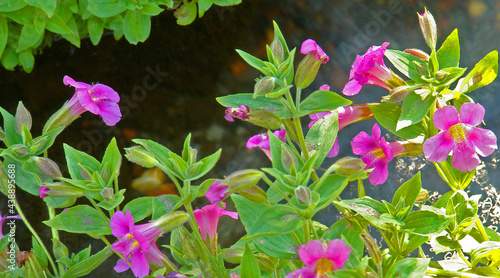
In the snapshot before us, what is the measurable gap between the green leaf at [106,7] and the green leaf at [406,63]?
3.94 feet

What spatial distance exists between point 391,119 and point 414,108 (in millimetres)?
68

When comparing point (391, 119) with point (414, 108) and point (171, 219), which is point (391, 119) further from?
point (171, 219)

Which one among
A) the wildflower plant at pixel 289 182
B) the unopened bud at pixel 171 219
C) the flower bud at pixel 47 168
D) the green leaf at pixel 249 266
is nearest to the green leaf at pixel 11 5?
the wildflower plant at pixel 289 182

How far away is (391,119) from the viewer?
3.38 ft

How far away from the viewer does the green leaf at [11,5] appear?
1.89 meters

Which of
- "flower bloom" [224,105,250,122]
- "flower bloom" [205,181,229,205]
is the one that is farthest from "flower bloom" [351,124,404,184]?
"flower bloom" [205,181,229,205]

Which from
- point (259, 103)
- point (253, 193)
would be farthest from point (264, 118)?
point (253, 193)

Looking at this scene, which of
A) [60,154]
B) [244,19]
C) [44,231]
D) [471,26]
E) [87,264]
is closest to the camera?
[87,264]

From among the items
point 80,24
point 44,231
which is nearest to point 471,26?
point 80,24

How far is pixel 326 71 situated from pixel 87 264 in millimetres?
1699

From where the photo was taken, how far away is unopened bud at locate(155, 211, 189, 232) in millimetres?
856

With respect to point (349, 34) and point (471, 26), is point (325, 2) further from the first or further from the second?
point (471, 26)

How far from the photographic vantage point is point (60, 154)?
2303 millimetres

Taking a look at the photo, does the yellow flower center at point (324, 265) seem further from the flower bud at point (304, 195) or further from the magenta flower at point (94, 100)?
the magenta flower at point (94, 100)
